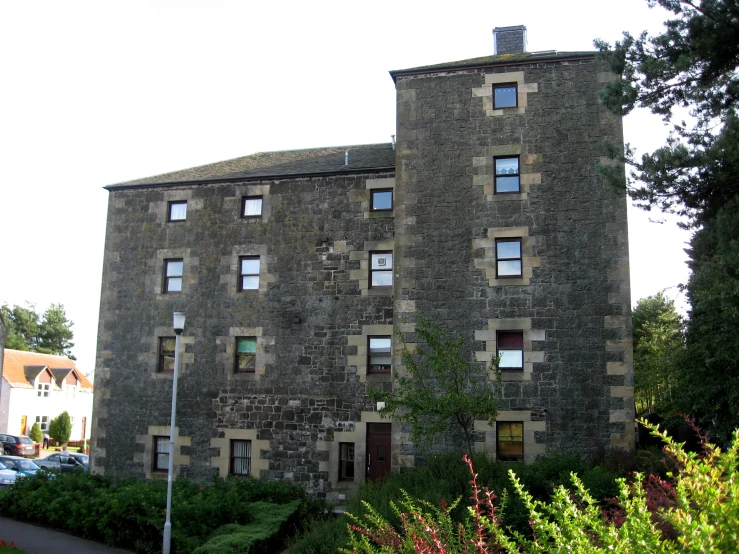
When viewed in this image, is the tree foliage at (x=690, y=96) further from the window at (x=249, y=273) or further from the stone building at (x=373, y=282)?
the window at (x=249, y=273)

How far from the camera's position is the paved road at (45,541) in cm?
1644

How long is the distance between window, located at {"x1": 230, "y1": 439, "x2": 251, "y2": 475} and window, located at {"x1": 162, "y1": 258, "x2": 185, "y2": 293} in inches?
223

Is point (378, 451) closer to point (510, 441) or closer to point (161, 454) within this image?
point (510, 441)

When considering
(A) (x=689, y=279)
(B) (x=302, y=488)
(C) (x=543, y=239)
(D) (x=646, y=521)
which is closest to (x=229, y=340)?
(B) (x=302, y=488)

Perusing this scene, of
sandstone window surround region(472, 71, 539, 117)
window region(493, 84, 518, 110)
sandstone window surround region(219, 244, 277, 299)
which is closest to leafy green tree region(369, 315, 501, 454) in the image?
sandstone window surround region(219, 244, 277, 299)

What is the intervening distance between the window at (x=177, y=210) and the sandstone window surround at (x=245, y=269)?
239 cm

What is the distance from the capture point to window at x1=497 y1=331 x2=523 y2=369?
61.5ft

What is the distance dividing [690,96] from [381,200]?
10253 mm

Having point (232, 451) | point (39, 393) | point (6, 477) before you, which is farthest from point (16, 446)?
point (232, 451)

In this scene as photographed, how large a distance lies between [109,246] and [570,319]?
16075 millimetres

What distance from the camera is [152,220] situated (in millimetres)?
24516

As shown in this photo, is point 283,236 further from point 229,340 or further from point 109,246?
point 109,246

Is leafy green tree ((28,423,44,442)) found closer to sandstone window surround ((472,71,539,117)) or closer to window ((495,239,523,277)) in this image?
window ((495,239,523,277))

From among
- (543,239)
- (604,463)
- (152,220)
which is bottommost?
(604,463)
